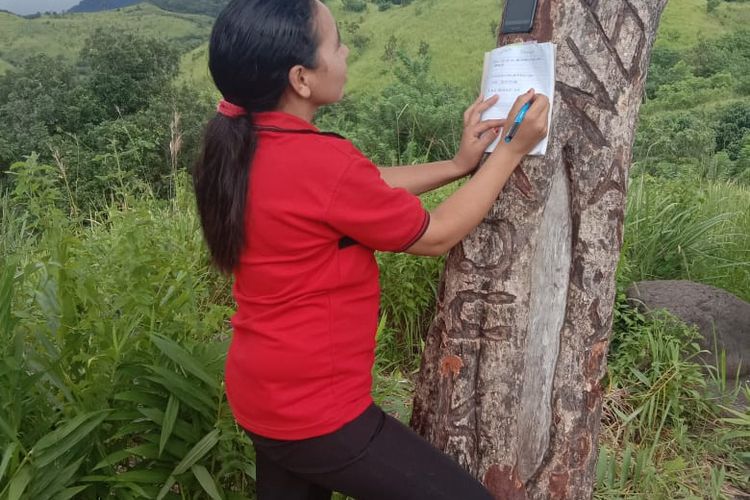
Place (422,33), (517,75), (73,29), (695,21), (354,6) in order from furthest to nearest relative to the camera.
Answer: (73,29), (354,6), (422,33), (695,21), (517,75)

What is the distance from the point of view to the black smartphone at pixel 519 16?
1.67 m

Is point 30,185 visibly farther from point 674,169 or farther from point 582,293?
point 674,169

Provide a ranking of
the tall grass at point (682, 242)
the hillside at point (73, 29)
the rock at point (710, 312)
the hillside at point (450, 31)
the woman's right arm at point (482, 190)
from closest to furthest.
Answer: the woman's right arm at point (482, 190) < the rock at point (710, 312) < the tall grass at point (682, 242) < the hillside at point (450, 31) < the hillside at point (73, 29)

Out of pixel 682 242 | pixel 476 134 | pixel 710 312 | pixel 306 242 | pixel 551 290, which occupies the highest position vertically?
pixel 476 134

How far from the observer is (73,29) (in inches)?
2849

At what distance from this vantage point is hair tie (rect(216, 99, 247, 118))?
1447mm

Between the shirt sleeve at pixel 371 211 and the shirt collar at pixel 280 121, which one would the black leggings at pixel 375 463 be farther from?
the shirt collar at pixel 280 121

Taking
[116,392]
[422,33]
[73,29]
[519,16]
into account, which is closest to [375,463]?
[116,392]

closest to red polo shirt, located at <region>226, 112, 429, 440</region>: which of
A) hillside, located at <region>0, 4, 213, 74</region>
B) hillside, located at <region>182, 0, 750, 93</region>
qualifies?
hillside, located at <region>182, 0, 750, 93</region>

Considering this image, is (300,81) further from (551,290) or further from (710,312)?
(710,312)

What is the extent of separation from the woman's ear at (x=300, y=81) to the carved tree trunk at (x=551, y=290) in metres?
0.57

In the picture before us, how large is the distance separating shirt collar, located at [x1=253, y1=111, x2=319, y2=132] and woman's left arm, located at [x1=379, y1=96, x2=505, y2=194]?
1.57ft

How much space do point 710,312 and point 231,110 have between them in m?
2.99

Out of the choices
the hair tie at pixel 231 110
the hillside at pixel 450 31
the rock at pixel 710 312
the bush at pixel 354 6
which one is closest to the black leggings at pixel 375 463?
the hair tie at pixel 231 110
